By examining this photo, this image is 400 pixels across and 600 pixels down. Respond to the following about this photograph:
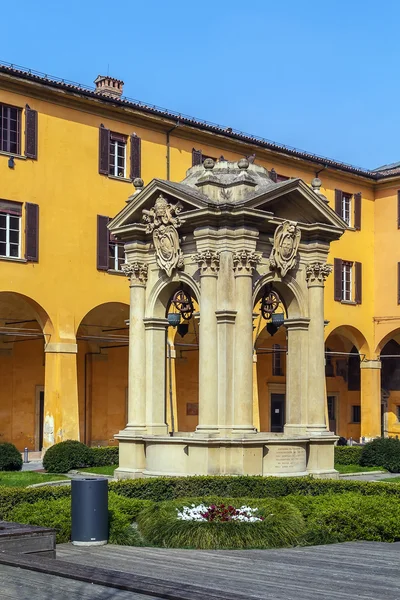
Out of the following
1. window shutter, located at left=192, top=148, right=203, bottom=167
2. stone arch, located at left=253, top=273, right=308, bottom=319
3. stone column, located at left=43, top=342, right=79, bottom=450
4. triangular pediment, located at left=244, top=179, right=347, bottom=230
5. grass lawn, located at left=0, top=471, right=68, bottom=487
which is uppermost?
window shutter, located at left=192, top=148, right=203, bottom=167

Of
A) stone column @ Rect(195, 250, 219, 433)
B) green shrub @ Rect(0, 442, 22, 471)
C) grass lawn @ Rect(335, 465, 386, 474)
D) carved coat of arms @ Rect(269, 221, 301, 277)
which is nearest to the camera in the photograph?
stone column @ Rect(195, 250, 219, 433)

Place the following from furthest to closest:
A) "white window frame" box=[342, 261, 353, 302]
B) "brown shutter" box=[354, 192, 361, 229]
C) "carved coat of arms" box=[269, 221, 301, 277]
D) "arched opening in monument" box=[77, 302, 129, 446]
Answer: "brown shutter" box=[354, 192, 361, 229] → "white window frame" box=[342, 261, 353, 302] → "arched opening in monument" box=[77, 302, 129, 446] → "carved coat of arms" box=[269, 221, 301, 277]

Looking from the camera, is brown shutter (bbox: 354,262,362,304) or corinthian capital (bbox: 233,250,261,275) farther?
brown shutter (bbox: 354,262,362,304)

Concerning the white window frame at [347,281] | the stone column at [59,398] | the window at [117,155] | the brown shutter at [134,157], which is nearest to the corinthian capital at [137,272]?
the stone column at [59,398]

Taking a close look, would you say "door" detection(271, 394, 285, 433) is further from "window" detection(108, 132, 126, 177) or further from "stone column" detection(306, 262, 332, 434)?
"stone column" detection(306, 262, 332, 434)

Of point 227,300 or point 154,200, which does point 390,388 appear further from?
point 227,300

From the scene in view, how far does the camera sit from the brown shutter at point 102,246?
36.7 m

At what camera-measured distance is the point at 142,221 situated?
20.7m

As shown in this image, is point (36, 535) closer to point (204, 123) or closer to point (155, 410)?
point (155, 410)

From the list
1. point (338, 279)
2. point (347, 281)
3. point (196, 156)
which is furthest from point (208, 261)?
point (347, 281)

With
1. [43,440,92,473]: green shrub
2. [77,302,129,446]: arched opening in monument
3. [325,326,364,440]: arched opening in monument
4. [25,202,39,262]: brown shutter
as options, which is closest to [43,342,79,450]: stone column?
[25,202,39,262]: brown shutter

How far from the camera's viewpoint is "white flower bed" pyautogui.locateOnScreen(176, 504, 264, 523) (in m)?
14.1

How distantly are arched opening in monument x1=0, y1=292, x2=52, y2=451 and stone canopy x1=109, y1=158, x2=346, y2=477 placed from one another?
17224 millimetres

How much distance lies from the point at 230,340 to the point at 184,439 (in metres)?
2.03
